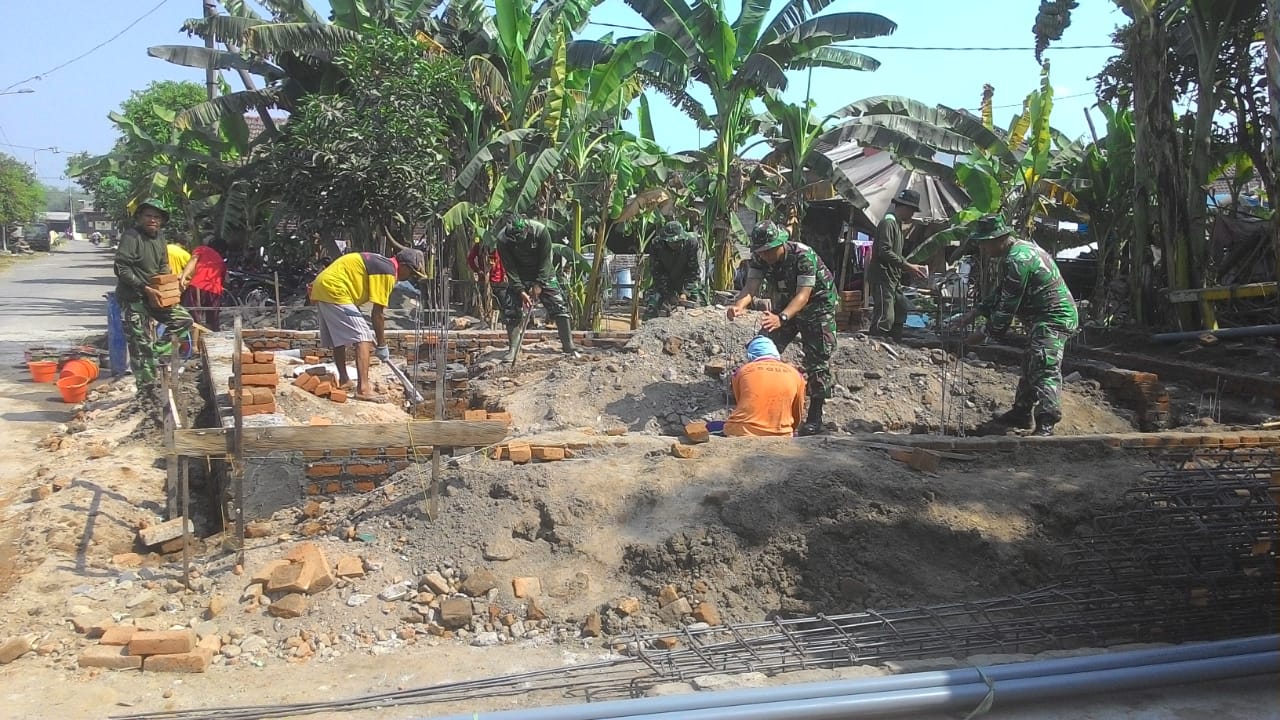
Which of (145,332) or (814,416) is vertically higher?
(145,332)

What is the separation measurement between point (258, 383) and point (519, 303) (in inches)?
125

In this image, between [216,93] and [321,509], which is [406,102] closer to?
[216,93]

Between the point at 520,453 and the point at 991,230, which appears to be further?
the point at 991,230

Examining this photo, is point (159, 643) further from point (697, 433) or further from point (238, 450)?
point (697, 433)

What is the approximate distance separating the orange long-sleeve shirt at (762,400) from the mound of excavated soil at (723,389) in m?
1.89

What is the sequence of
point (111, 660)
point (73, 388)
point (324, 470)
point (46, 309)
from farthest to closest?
point (46, 309) → point (73, 388) → point (324, 470) → point (111, 660)

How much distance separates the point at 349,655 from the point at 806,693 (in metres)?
1.86

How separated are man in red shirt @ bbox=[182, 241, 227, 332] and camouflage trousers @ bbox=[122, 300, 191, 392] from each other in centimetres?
333

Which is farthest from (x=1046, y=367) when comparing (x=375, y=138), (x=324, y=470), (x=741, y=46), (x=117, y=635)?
(x=375, y=138)

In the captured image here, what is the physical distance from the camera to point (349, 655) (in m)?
3.67

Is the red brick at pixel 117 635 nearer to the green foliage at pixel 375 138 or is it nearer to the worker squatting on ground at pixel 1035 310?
the worker squatting on ground at pixel 1035 310

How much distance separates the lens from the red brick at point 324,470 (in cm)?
517

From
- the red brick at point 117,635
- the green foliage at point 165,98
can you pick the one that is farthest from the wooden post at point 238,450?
the green foliage at point 165,98

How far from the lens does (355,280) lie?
7164 mm
